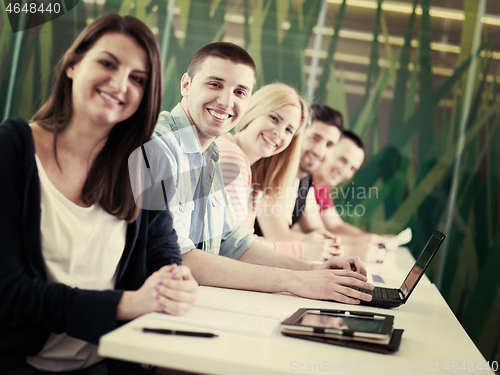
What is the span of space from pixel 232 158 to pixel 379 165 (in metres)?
2.01

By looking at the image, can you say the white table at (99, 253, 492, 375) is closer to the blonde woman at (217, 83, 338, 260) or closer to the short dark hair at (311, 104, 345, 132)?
the blonde woman at (217, 83, 338, 260)

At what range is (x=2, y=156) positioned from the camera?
929mm

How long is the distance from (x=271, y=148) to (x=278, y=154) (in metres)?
0.17

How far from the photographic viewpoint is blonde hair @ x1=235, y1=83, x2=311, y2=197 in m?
2.19

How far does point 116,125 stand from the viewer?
1.14 metres

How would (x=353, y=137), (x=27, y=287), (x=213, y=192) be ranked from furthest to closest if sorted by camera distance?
(x=353, y=137) < (x=213, y=192) < (x=27, y=287)

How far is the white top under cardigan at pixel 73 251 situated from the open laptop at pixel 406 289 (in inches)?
29.2

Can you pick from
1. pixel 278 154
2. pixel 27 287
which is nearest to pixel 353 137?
pixel 278 154

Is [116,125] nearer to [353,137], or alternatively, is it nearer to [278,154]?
[278,154]

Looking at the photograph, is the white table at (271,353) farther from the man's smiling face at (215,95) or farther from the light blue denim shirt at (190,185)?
the man's smiling face at (215,95)

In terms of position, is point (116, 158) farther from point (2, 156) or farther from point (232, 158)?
point (232, 158)

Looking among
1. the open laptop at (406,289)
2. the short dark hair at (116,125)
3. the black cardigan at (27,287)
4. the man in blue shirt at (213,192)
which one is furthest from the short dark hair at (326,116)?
the black cardigan at (27,287)

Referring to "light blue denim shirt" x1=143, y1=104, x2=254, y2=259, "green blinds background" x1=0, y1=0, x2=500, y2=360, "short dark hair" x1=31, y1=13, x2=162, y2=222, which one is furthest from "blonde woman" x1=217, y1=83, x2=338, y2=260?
"green blinds background" x1=0, y1=0, x2=500, y2=360

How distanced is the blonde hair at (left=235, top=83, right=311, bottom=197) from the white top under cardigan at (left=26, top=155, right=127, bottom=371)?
118cm
